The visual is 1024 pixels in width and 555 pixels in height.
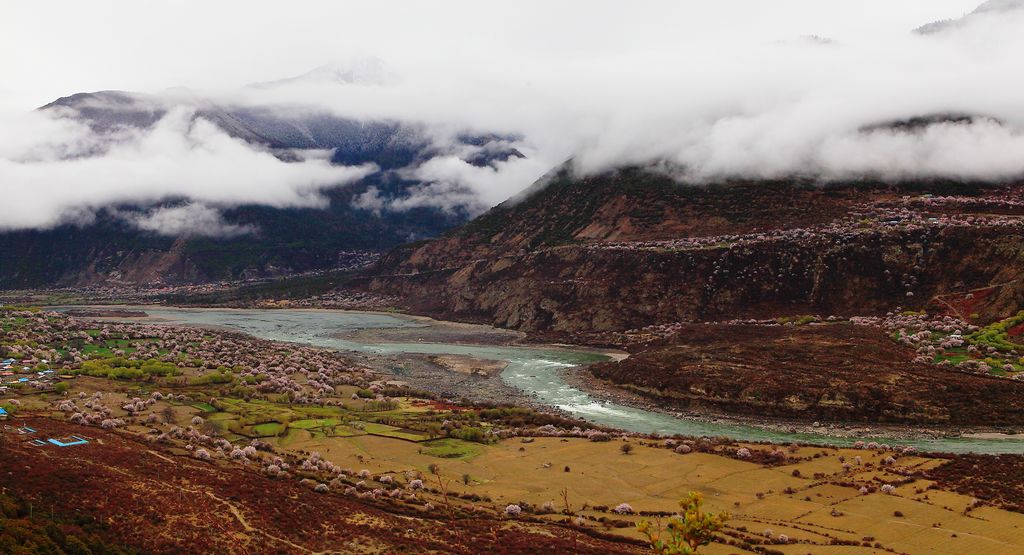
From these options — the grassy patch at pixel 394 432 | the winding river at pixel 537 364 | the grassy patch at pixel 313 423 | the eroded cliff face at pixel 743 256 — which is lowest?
the winding river at pixel 537 364

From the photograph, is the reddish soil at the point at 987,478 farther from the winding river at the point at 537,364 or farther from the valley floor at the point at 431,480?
the winding river at the point at 537,364

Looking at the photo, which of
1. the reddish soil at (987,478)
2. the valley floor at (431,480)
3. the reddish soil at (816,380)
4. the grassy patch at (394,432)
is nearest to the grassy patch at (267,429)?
the valley floor at (431,480)

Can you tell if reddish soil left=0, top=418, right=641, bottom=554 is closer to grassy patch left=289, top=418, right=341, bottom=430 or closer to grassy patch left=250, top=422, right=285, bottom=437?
grassy patch left=250, top=422, right=285, bottom=437

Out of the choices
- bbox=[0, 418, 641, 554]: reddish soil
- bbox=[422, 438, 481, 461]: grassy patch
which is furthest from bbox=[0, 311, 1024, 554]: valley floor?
bbox=[422, 438, 481, 461]: grassy patch

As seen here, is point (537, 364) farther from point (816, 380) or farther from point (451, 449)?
point (451, 449)

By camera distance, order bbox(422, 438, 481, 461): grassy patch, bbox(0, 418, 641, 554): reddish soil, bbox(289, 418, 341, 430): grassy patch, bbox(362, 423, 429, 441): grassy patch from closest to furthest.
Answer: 1. bbox(0, 418, 641, 554): reddish soil
2. bbox(422, 438, 481, 461): grassy patch
3. bbox(362, 423, 429, 441): grassy patch
4. bbox(289, 418, 341, 430): grassy patch

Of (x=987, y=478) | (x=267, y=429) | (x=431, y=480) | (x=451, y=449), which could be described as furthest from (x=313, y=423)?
(x=987, y=478)
